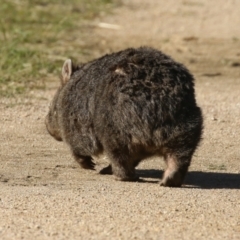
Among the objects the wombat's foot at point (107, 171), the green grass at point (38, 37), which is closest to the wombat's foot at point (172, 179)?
the wombat's foot at point (107, 171)

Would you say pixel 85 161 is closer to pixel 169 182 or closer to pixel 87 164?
pixel 87 164

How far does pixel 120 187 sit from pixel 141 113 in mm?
593

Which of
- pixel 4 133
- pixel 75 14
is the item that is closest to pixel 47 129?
pixel 4 133

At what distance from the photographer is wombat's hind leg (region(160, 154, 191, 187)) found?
788cm

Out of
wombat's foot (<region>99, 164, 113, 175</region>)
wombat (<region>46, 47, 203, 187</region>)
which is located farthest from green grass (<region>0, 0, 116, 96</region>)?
wombat (<region>46, 47, 203, 187</region>)

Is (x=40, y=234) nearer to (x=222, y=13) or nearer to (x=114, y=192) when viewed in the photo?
(x=114, y=192)

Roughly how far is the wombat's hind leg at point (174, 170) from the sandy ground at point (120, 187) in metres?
0.10

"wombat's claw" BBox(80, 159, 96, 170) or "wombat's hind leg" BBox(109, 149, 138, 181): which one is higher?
"wombat's hind leg" BBox(109, 149, 138, 181)

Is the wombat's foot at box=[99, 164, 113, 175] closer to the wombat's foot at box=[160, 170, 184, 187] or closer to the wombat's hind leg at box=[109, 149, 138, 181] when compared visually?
the wombat's hind leg at box=[109, 149, 138, 181]

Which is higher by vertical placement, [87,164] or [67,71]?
[67,71]

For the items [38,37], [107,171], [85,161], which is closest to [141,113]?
[107,171]

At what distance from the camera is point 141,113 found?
7766 millimetres

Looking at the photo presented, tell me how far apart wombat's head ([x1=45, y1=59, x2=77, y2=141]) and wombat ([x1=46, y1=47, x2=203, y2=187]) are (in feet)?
1.89

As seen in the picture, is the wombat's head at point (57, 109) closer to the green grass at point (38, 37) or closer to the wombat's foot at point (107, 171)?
the wombat's foot at point (107, 171)
